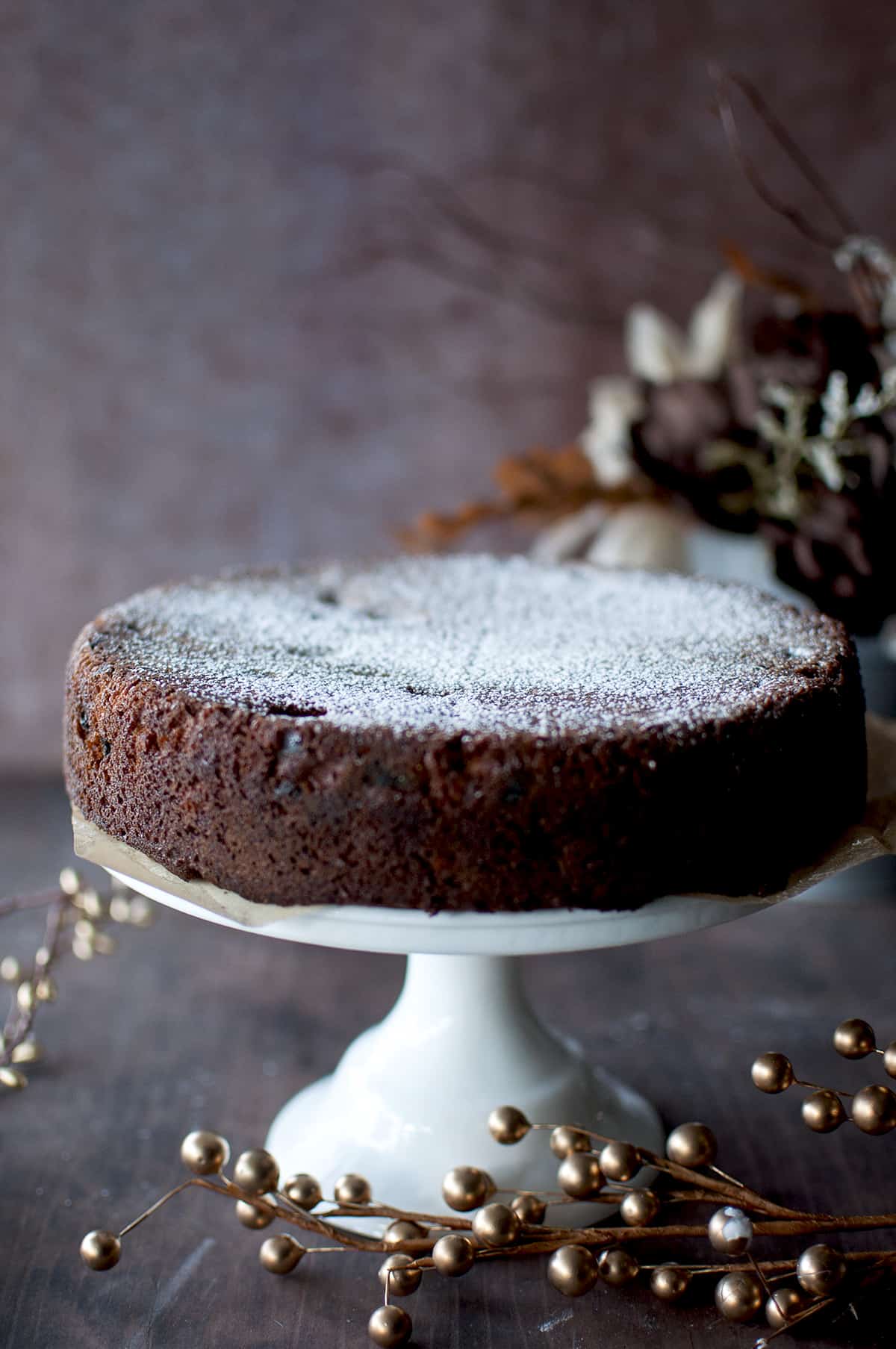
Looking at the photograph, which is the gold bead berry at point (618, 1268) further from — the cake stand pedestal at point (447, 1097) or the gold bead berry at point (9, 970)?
the gold bead berry at point (9, 970)

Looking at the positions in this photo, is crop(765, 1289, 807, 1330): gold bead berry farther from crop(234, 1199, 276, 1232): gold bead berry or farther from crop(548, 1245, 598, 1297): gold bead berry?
crop(234, 1199, 276, 1232): gold bead berry

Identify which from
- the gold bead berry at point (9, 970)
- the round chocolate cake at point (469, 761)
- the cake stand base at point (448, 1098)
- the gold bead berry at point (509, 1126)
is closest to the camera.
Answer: the round chocolate cake at point (469, 761)

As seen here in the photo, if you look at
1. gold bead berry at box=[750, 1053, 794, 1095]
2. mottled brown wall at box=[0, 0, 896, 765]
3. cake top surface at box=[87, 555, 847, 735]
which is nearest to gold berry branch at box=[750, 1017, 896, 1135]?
gold bead berry at box=[750, 1053, 794, 1095]

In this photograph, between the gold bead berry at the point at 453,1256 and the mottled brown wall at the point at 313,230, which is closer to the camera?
the gold bead berry at the point at 453,1256

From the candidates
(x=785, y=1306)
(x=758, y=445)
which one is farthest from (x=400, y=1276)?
(x=758, y=445)

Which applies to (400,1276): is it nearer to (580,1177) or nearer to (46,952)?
(580,1177)

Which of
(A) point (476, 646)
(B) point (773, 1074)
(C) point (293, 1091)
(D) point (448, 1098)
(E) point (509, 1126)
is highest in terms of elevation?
(A) point (476, 646)

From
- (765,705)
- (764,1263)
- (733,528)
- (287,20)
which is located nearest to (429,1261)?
(764,1263)

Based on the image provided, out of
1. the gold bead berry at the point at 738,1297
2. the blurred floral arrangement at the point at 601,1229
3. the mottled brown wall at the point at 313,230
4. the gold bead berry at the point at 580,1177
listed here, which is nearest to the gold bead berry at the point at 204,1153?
the blurred floral arrangement at the point at 601,1229
